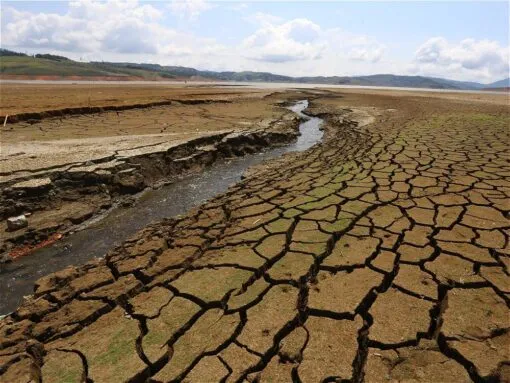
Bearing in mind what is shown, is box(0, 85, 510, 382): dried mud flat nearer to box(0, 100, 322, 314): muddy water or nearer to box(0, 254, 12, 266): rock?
box(0, 100, 322, 314): muddy water

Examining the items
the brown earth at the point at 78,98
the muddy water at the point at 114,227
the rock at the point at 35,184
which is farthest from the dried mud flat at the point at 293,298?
Answer: the brown earth at the point at 78,98

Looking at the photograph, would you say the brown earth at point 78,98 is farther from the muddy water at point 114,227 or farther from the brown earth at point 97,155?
the muddy water at point 114,227

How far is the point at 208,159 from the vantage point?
7680mm

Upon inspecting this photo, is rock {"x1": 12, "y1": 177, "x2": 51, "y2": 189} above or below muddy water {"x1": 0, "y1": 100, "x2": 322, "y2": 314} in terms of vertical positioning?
above

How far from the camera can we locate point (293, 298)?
256cm

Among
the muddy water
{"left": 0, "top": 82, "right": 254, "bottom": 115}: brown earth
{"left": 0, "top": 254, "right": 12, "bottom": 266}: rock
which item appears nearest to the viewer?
the muddy water

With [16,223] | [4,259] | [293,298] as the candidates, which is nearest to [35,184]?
[16,223]

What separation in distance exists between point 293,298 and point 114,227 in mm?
3089

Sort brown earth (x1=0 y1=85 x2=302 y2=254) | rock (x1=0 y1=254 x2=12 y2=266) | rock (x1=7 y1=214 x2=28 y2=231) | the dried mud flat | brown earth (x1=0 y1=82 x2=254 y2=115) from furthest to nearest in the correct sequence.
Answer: brown earth (x1=0 y1=82 x2=254 y2=115) → brown earth (x1=0 y1=85 x2=302 y2=254) → rock (x1=7 y1=214 x2=28 y2=231) → rock (x1=0 y1=254 x2=12 y2=266) → the dried mud flat

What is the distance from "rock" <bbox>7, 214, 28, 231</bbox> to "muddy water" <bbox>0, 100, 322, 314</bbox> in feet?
1.72

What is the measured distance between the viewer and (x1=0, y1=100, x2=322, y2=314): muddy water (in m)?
3.60

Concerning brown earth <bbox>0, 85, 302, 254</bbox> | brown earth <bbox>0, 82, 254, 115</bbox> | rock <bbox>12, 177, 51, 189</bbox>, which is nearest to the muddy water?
brown earth <bbox>0, 85, 302, 254</bbox>

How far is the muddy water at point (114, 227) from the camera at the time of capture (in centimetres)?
360

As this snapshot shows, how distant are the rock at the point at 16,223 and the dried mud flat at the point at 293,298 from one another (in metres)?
1.63
